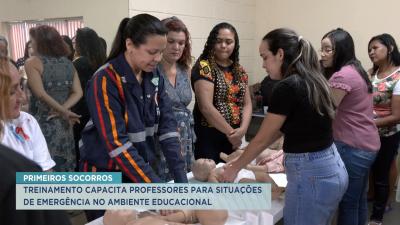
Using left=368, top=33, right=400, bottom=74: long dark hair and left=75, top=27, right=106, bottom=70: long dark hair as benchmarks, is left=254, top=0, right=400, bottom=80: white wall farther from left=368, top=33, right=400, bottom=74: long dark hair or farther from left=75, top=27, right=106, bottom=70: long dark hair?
left=75, top=27, right=106, bottom=70: long dark hair

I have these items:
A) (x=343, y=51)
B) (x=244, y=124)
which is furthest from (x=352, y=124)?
(x=244, y=124)

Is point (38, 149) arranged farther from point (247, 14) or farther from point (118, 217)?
point (247, 14)

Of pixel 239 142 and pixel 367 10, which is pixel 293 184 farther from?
pixel 367 10

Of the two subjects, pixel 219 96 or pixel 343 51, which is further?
pixel 219 96

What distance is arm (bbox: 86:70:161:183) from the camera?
1306 mm

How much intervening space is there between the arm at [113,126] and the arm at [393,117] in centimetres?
188

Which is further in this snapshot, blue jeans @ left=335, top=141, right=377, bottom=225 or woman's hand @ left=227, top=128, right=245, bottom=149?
woman's hand @ left=227, top=128, right=245, bottom=149

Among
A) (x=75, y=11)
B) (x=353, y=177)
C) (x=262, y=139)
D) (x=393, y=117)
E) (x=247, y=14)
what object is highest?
(x=247, y=14)

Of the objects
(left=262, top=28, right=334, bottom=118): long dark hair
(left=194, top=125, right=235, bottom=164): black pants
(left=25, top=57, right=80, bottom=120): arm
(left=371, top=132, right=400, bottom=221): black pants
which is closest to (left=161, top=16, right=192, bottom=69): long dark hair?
(left=194, top=125, right=235, bottom=164): black pants

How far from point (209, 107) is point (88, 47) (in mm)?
956

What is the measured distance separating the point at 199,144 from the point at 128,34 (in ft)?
3.70

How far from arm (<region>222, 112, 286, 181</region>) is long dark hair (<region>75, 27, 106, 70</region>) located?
4.39 feet

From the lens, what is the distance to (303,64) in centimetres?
139

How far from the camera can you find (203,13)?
3.41m
